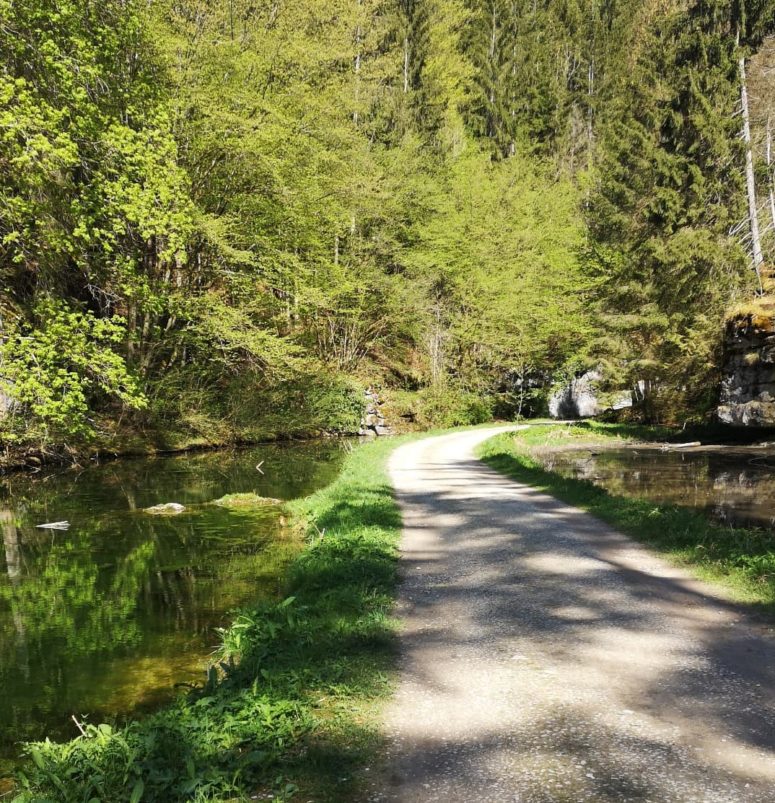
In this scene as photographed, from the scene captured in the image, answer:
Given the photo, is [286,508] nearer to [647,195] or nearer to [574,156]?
[647,195]

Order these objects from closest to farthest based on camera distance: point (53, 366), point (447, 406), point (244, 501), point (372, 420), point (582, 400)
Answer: point (244, 501) < point (53, 366) < point (372, 420) < point (582, 400) < point (447, 406)

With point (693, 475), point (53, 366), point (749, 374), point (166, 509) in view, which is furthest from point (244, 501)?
point (749, 374)

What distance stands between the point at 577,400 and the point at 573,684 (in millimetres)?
32105

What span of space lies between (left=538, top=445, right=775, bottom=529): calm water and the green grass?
3.98 feet

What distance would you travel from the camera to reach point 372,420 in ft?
110

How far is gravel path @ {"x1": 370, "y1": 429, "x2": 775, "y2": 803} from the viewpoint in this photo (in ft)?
11.9

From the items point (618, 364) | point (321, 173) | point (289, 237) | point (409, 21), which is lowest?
point (618, 364)

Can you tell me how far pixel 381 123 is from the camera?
38.4 meters

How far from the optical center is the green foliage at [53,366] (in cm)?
1507

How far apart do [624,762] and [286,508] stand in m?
10.3

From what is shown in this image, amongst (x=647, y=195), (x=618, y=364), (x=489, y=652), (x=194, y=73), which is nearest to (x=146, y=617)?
(x=489, y=652)

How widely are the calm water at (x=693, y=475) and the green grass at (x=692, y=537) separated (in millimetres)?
1213

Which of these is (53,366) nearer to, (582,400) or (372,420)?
(372,420)

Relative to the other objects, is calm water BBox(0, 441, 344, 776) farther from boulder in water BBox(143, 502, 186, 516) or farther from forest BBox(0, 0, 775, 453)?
forest BBox(0, 0, 775, 453)
